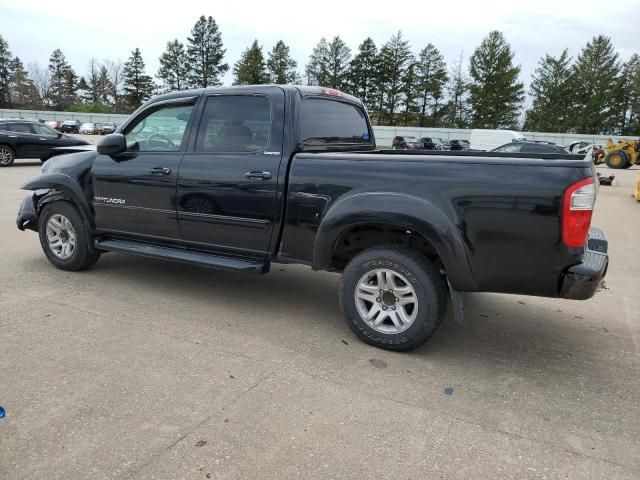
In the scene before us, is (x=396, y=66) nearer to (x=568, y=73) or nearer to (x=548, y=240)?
(x=568, y=73)

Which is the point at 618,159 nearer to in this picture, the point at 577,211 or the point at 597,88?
the point at 577,211

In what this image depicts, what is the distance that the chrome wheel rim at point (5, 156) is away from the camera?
55.2ft

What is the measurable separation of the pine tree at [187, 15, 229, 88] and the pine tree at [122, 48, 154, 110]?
334 inches

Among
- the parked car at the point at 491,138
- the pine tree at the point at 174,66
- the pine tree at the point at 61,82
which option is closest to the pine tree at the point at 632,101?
the parked car at the point at 491,138

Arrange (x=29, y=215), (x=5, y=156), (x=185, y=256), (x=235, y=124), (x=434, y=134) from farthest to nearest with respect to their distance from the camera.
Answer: (x=434, y=134), (x=5, y=156), (x=29, y=215), (x=185, y=256), (x=235, y=124)

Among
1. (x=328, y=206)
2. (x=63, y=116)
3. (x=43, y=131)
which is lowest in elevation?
(x=328, y=206)

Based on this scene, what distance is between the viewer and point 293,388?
3.17m

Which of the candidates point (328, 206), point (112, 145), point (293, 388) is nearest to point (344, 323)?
point (328, 206)

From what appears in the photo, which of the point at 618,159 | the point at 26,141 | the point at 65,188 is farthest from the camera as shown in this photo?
the point at 618,159

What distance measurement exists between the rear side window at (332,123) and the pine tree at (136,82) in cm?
8423

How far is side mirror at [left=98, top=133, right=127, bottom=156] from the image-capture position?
4781mm

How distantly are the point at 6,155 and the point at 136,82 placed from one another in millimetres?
71677

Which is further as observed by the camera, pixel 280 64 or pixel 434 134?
pixel 280 64

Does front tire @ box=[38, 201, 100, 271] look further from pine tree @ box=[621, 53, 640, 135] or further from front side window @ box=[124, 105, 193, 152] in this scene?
pine tree @ box=[621, 53, 640, 135]
